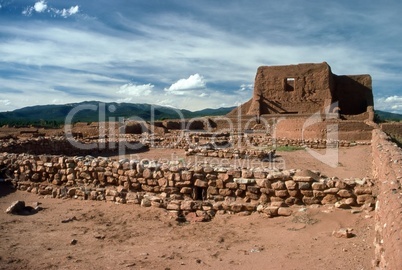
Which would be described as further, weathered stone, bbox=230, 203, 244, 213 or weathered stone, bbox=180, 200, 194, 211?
weathered stone, bbox=180, 200, 194, 211

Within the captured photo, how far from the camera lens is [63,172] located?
7648 mm

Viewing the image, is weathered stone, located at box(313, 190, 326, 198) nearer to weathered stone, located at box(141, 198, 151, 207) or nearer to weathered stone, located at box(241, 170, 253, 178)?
weathered stone, located at box(241, 170, 253, 178)

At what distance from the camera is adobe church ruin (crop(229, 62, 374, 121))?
31203 mm

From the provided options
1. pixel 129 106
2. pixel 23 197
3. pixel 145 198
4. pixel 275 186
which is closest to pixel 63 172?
pixel 23 197

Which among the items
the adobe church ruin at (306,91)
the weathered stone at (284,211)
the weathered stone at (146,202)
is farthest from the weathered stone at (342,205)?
the adobe church ruin at (306,91)

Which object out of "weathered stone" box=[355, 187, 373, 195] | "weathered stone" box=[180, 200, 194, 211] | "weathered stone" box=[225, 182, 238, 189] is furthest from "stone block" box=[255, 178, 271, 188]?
"weathered stone" box=[355, 187, 373, 195]

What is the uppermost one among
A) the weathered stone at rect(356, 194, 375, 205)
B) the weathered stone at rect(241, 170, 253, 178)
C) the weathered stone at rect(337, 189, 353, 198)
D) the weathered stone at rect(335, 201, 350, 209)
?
the weathered stone at rect(241, 170, 253, 178)

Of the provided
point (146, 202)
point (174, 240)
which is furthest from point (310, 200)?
point (146, 202)

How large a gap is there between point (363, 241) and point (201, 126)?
28.9m

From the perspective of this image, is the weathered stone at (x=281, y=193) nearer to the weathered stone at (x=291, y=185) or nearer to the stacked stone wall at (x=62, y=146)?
the weathered stone at (x=291, y=185)

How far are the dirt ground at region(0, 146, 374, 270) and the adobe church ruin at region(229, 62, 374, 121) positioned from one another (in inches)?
1033

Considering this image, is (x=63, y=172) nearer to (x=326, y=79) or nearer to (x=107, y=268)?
(x=107, y=268)

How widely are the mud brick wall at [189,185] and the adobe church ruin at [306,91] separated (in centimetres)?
2504

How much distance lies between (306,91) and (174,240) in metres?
29.1
